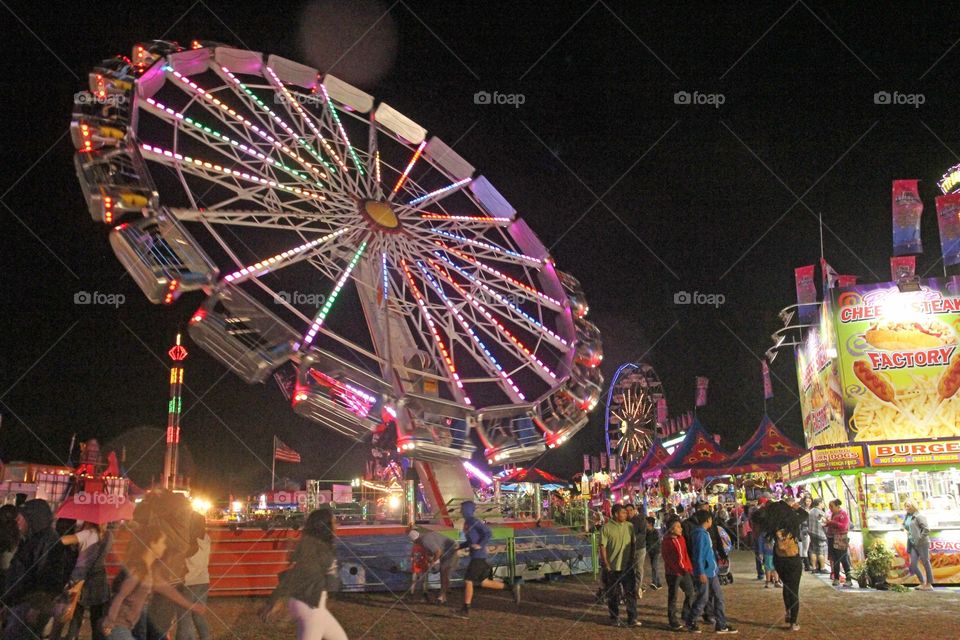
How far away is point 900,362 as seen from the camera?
53.6ft

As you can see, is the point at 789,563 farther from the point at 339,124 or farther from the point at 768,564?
the point at 339,124

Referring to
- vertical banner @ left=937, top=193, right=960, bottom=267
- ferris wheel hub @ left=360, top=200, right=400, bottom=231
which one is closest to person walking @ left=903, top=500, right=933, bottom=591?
vertical banner @ left=937, top=193, right=960, bottom=267

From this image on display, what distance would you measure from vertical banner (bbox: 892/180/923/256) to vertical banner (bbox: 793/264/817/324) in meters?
4.34

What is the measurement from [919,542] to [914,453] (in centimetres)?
267

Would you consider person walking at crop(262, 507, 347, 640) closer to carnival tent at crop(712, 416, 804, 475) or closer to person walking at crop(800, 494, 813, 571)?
person walking at crop(800, 494, 813, 571)

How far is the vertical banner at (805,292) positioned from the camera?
23.5 metres

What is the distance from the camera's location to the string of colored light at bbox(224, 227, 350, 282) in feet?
49.4

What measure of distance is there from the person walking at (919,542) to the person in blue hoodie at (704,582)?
Result: 5681 millimetres

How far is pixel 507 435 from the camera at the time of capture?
703 inches

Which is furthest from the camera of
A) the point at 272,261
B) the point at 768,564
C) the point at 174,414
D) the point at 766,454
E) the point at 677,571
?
the point at 174,414

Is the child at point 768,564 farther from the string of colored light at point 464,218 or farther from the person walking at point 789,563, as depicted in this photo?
the string of colored light at point 464,218

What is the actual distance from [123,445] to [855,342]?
6632 centimetres

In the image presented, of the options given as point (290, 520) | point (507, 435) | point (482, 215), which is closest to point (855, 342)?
point (507, 435)

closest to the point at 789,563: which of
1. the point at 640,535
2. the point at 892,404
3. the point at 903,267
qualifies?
the point at 640,535
